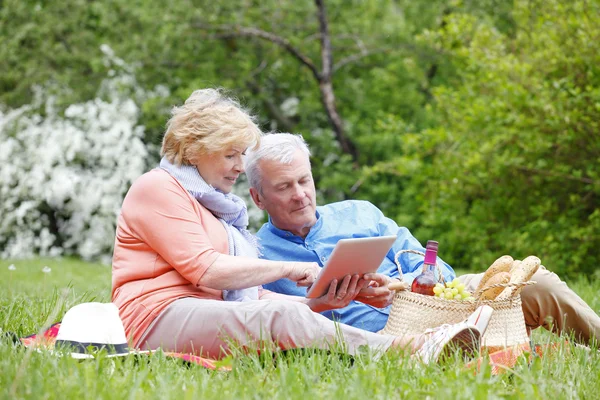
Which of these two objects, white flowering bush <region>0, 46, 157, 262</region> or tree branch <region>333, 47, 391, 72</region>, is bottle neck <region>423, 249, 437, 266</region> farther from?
tree branch <region>333, 47, 391, 72</region>

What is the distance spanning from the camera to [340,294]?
3619mm

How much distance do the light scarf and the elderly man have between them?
35cm

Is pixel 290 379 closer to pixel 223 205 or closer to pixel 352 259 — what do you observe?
pixel 352 259

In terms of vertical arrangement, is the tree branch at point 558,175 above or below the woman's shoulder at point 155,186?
above

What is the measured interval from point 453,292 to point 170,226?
1344 millimetres

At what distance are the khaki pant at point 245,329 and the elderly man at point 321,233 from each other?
0.61 metres

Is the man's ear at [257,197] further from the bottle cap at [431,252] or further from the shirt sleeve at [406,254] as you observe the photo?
the bottle cap at [431,252]

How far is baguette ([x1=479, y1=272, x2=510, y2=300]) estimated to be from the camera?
352 centimetres

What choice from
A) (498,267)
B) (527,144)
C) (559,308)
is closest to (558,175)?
(527,144)

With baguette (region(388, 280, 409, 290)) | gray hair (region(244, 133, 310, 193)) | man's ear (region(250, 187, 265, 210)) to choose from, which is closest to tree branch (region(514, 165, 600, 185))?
gray hair (region(244, 133, 310, 193))

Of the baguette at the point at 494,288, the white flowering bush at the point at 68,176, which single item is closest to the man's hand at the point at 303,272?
the baguette at the point at 494,288

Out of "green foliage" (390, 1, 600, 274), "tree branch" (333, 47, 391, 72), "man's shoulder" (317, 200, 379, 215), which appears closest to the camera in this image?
"man's shoulder" (317, 200, 379, 215)

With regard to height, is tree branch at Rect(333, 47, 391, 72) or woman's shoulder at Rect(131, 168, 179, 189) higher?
tree branch at Rect(333, 47, 391, 72)

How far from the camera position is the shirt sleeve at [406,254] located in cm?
417
